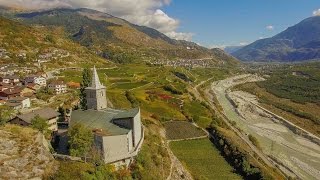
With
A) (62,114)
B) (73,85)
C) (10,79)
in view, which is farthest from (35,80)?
(62,114)

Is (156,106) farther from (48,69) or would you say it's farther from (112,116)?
(48,69)

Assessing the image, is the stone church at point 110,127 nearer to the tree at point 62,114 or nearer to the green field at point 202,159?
the tree at point 62,114

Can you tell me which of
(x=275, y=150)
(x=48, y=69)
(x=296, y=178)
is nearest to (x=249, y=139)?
(x=275, y=150)

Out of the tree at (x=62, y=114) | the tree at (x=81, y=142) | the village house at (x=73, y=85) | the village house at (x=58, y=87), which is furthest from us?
the village house at (x=73, y=85)

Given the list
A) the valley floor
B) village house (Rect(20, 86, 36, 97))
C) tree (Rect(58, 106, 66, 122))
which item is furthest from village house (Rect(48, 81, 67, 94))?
the valley floor

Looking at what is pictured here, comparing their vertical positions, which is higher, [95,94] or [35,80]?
[95,94]

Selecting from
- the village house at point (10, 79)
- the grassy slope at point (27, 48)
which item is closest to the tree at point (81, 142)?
the village house at point (10, 79)

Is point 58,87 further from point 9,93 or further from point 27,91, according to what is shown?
point 9,93
